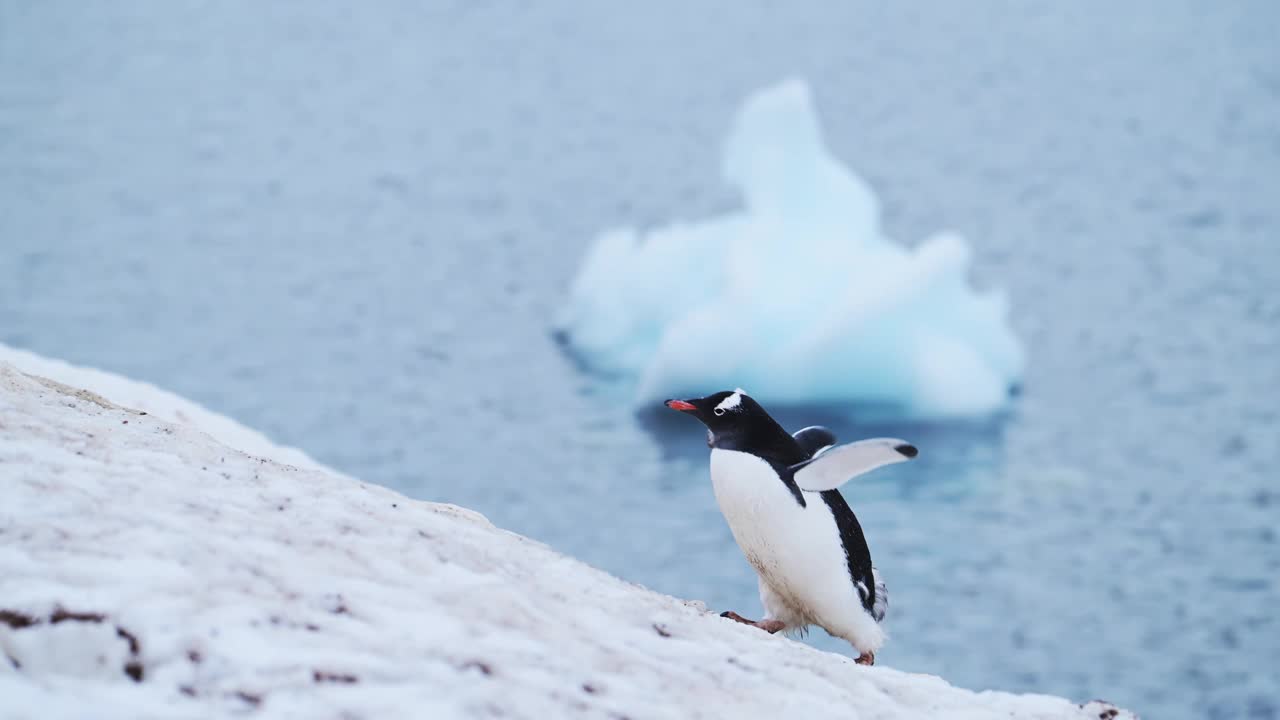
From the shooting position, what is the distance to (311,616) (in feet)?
8.87

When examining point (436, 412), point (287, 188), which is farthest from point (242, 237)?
point (436, 412)

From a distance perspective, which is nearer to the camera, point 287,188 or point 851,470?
point 851,470

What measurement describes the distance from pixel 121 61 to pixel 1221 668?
52.4 meters

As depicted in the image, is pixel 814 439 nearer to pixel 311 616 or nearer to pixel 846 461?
pixel 846 461

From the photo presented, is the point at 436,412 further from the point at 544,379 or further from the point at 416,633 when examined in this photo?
the point at 416,633

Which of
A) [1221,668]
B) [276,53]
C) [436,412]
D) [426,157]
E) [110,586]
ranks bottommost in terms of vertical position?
[110,586]

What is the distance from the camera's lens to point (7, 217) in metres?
43.8

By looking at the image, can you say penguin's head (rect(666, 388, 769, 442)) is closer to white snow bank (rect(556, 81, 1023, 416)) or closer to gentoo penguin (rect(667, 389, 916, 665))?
gentoo penguin (rect(667, 389, 916, 665))

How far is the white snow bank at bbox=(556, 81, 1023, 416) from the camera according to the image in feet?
63.1

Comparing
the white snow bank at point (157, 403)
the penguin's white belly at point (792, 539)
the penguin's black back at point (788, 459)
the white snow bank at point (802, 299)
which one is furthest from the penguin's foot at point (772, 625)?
the white snow bank at point (802, 299)

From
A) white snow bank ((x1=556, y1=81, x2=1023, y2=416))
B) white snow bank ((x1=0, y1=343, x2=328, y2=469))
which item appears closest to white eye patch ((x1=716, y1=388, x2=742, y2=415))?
white snow bank ((x1=0, y1=343, x2=328, y2=469))

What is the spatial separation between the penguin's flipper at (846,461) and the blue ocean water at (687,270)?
1479 centimetres

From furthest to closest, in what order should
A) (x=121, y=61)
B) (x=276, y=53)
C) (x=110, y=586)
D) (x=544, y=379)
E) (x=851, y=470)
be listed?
(x=276, y=53) < (x=121, y=61) < (x=544, y=379) < (x=851, y=470) < (x=110, y=586)

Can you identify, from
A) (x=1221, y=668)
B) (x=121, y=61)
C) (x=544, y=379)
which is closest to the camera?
(x=1221, y=668)
